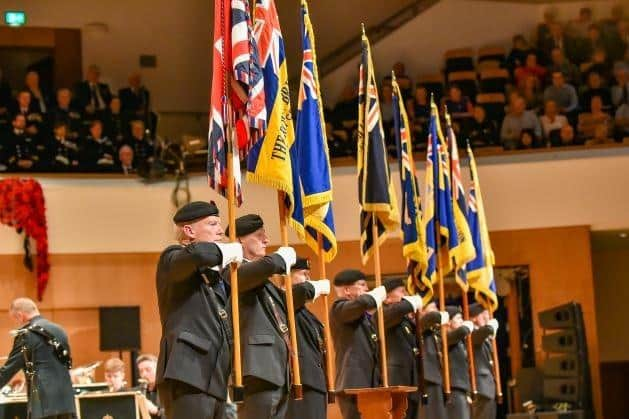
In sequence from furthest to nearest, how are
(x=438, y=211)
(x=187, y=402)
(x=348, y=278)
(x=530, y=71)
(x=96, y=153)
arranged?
(x=530, y=71) → (x=96, y=153) → (x=438, y=211) → (x=348, y=278) → (x=187, y=402)

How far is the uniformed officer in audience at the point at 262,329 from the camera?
5930mm

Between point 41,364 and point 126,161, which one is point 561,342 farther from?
point 41,364

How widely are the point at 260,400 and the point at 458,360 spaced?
4.10m

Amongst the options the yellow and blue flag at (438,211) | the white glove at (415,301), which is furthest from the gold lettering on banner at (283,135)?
the yellow and blue flag at (438,211)

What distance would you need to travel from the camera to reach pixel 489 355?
11070mm

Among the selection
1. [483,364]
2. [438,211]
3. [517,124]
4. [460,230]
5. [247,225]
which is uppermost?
[517,124]

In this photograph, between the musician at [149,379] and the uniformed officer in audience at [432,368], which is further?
the musician at [149,379]

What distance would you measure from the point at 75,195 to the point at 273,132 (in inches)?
297

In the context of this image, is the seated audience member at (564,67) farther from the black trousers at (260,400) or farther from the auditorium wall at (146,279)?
the black trousers at (260,400)

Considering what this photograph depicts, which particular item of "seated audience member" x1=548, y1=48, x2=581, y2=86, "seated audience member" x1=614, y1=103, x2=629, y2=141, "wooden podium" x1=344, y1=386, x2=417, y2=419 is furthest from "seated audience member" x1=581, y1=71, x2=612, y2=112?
"wooden podium" x1=344, y1=386, x2=417, y2=419

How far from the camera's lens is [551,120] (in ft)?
49.0

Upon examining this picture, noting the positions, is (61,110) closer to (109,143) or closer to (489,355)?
(109,143)

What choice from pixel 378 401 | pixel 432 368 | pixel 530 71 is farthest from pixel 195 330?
pixel 530 71

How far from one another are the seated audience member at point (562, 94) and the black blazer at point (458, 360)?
6.01m
